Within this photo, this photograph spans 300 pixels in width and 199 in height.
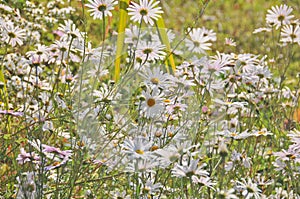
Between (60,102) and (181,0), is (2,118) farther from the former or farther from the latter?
(181,0)

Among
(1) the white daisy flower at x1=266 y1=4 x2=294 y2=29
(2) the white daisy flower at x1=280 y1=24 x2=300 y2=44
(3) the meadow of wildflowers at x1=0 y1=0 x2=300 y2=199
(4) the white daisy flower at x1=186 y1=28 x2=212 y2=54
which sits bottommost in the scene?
(3) the meadow of wildflowers at x1=0 y1=0 x2=300 y2=199

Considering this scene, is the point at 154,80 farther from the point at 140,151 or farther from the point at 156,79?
the point at 140,151

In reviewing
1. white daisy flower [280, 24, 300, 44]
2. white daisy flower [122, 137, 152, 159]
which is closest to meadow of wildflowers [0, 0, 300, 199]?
white daisy flower [122, 137, 152, 159]

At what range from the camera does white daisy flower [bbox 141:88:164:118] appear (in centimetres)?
127

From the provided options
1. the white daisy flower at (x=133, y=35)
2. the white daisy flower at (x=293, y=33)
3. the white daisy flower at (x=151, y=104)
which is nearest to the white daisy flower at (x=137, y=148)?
the white daisy flower at (x=151, y=104)

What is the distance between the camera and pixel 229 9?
15.8 feet

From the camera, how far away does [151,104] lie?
1.27 m

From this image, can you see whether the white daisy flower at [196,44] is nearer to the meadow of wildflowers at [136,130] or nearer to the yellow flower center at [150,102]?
the meadow of wildflowers at [136,130]

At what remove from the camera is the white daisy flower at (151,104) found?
1271mm

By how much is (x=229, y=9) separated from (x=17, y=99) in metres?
3.10

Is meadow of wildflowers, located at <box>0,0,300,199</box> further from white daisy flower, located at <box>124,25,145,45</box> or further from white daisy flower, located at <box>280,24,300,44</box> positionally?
white daisy flower, located at <box>280,24,300,44</box>

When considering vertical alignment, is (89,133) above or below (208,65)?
below

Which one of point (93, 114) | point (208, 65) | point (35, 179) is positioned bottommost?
point (35, 179)

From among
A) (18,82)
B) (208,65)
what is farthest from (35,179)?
(18,82)
